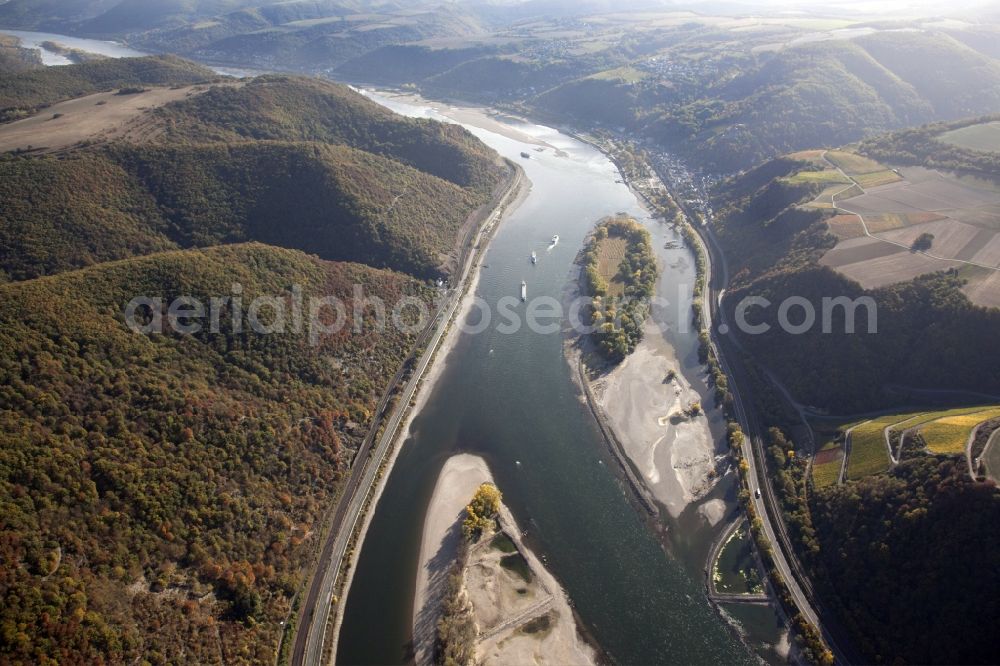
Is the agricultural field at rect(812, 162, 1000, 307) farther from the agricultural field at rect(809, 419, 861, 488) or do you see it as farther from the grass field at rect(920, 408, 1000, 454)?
the agricultural field at rect(809, 419, 861, 488)

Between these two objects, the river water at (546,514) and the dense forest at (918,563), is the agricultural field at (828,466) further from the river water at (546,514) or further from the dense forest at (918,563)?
the river water at (546,514)

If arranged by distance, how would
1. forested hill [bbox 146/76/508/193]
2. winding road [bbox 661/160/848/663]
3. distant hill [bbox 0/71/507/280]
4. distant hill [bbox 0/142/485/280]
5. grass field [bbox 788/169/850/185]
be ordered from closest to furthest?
winding road [bbox 661/160/848/663] < distant hill [bbox 0/142/485/280] < distant hill [bbox 0/71/507/280] < grass field [bbox 788/169/850/185] < forested hill [bbox 146/76/508/193]

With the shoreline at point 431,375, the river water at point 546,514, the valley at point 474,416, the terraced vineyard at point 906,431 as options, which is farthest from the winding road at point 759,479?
the shoreline at point 431,375

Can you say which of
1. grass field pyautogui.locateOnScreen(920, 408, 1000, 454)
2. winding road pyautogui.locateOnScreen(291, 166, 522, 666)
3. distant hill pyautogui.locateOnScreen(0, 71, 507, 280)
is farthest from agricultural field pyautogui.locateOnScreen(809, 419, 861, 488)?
distant hill pyautogui.locateOnScreen(0, 71, 507, 280)

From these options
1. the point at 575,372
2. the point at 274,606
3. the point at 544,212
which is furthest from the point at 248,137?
the point at 274,606

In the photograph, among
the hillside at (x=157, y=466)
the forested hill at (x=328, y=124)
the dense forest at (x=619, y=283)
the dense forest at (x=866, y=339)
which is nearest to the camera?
the hillside at (x=157, y=466)

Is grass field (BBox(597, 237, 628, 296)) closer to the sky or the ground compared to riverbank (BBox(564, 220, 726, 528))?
closer to the sky
